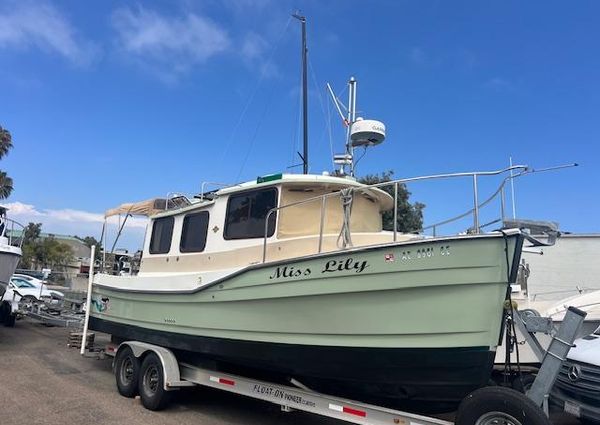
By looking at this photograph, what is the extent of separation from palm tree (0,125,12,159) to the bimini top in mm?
24319

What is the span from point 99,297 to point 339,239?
5206 mm

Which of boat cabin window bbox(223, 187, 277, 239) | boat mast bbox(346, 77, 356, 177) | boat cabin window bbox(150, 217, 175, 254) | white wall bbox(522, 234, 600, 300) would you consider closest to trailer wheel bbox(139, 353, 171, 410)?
boat cabin window bbox(150, 217, 175, 254)

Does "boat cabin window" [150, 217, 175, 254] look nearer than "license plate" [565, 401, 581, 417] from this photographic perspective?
No

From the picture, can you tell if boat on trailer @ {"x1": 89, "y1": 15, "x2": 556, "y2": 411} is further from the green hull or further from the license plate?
the license plate

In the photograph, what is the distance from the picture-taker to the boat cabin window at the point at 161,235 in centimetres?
792

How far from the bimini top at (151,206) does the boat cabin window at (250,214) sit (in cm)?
139

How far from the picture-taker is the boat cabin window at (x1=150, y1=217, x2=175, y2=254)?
7.92 meters

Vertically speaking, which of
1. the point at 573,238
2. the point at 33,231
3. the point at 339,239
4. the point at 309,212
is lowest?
the point at 339,239

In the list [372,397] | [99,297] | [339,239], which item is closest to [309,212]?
[339,239]

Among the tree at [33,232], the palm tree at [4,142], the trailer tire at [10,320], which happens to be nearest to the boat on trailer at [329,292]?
the trailer tire at [10,320]

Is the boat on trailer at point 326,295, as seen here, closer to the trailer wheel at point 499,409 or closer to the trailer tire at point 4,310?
the trailer wheel at point 499,409

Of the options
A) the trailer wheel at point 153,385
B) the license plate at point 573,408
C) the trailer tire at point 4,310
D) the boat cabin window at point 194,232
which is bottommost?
the trailer wheel at point 153,385

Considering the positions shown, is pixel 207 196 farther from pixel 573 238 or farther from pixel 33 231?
pixel 33 231

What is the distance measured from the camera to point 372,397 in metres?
5.31
